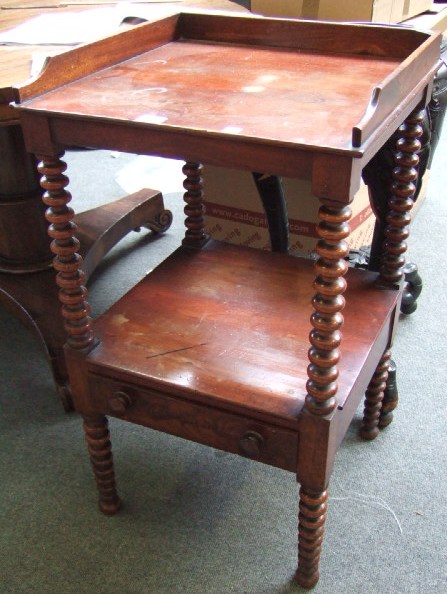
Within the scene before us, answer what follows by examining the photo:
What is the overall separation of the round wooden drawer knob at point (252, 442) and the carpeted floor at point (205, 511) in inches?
12.1

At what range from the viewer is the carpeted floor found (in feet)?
3.81

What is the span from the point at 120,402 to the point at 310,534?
14.9 inches

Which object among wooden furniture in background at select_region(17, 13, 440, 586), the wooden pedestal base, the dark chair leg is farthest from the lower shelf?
the dark chair leg

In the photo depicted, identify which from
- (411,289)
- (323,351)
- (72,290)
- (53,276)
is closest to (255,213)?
(411,289)

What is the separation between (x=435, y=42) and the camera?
40.0 inches

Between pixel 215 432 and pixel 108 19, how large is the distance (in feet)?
4.35

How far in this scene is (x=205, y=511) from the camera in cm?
128

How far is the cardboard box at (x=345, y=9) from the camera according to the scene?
167 cm

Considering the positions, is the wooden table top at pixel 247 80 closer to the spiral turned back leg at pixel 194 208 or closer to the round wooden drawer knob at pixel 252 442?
the spiral turned back leg at pixel 194 208

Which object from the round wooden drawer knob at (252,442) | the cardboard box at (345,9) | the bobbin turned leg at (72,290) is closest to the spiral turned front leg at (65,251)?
the bobbin turned leg at (72,290)

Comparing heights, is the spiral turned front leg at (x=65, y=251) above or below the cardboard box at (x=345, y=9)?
below

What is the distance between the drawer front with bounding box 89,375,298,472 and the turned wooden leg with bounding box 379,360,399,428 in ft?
1.58

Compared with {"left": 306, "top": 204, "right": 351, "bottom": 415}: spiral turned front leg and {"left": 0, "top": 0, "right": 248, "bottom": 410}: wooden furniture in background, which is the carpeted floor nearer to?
{"left": 0, "top": 0, "right": 248, "bottom": 410}: wooden furniture in background

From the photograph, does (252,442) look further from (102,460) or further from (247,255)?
(247,255)
